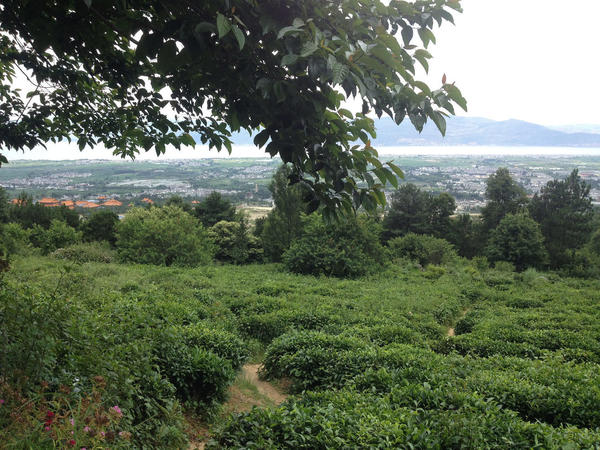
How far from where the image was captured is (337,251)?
18.2m

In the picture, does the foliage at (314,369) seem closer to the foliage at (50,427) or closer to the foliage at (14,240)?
the foliage at (50,427)

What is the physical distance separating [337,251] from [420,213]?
18.0 metres

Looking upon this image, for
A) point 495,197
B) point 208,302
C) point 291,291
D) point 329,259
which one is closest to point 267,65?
point 208,302

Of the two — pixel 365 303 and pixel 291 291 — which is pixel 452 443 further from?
pixel 291 291

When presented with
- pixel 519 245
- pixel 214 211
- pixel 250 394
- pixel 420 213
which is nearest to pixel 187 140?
pixel 250 394

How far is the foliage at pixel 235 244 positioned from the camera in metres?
25.8

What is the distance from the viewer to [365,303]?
33.4 feet

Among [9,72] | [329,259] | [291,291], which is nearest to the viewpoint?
[9,72]

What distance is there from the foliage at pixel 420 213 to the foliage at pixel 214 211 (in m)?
14.2

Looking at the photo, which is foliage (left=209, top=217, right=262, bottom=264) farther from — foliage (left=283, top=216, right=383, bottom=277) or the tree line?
foliage (left=283, top=216, right=383, bottom=277)

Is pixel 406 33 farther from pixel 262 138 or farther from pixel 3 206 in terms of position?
pixel 3 206

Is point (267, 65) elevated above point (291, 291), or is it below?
above

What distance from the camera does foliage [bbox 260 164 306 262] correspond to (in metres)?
24.7

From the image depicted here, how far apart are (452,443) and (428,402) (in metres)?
0.85
